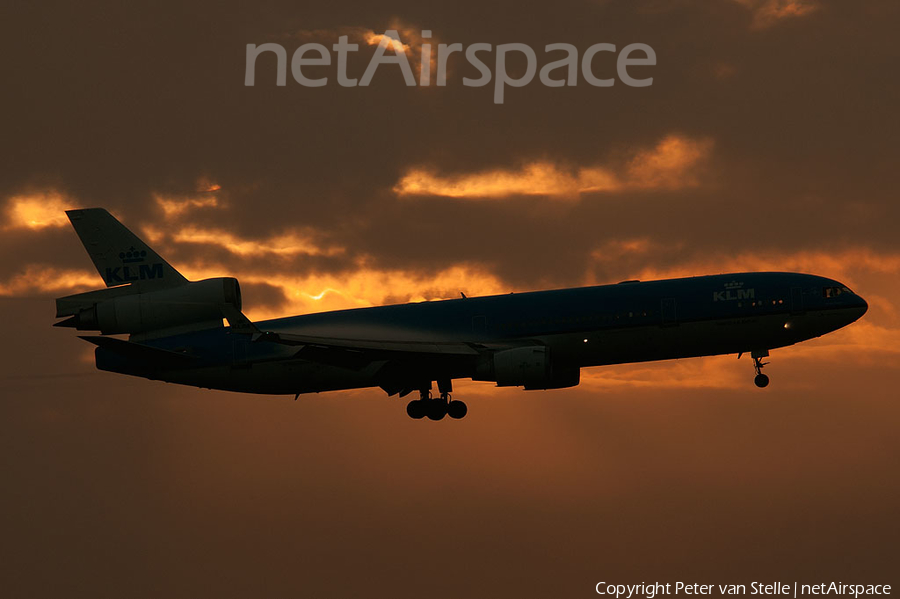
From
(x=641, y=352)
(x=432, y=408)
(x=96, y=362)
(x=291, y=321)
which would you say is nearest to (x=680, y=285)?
(x=641, y=352)

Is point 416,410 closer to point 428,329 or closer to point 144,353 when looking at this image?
point 428,329

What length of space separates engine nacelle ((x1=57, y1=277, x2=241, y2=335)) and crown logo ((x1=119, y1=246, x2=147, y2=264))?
296cm

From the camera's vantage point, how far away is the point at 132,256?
76500mm

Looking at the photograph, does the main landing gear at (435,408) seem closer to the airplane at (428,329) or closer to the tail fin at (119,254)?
the airplane at (428,329)

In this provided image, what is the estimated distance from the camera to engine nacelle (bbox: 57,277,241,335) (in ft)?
237

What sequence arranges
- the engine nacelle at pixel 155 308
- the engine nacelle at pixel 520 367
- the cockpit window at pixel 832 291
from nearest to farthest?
1. the engine nacelle at pixel 520 367
2. the cockpit window at pixel 832 291
3. the engine nacelle at pixel 155 308

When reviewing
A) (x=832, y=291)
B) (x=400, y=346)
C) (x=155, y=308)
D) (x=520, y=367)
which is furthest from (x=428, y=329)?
(x=832, y=291)

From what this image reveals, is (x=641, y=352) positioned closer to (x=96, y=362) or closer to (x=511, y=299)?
(x=511, y=299)

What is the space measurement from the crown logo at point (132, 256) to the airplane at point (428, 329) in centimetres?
6

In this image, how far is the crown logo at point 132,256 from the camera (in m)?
76.4

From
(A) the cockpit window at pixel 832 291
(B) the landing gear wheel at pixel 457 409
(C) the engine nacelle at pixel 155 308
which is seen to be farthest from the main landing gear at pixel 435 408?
(A) the cockpit window at pixel 832 291

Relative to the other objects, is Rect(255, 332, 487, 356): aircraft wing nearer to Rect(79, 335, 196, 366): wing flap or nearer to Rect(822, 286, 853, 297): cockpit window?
Rect(79, 335, 196, 366): wing flap

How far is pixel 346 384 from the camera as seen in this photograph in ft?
242

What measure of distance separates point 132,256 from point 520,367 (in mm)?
24979
